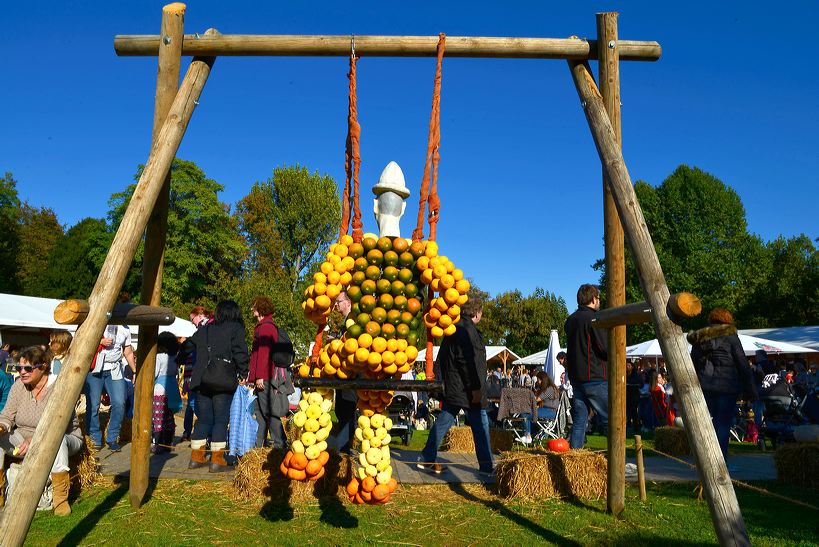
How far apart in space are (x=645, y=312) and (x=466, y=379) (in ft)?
8.52

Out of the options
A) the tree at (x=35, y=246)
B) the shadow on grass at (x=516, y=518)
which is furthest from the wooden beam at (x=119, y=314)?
the tree at (x=35, y=246)

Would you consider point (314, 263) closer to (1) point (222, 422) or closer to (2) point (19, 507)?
(1) point (222, 422)

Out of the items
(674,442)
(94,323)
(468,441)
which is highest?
(94,323)

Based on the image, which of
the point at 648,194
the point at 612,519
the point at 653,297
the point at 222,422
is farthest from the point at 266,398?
the point at 648,194

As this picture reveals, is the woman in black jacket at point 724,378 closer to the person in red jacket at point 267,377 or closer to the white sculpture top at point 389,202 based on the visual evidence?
the white sculpture top at point 389,202

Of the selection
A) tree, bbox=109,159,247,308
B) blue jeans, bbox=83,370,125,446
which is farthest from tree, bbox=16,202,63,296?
blue jeans, bbox=83,370,125,446

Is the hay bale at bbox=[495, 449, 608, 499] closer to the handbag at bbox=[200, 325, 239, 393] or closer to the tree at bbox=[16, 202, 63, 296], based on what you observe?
the handbag at bbox=[200, 325, 239, 393]

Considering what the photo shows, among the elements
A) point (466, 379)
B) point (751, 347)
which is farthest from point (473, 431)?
point (751, 347)

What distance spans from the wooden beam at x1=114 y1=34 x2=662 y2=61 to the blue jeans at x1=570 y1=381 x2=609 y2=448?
3.20 meters

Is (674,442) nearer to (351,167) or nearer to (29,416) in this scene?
(351,167)

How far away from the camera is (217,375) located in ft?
21.0

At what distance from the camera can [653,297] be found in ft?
11.7

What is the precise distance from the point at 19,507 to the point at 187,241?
31957 mm

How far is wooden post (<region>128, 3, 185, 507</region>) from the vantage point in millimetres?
4789
